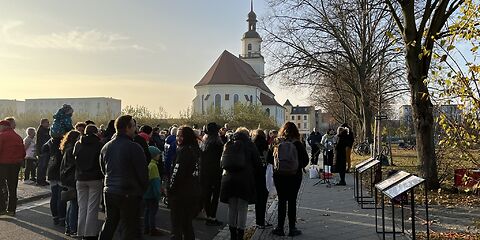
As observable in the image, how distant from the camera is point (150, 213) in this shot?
28.4 ft

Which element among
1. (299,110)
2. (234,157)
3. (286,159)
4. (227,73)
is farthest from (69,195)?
(299,110)

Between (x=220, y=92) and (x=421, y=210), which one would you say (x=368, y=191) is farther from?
(x=220, y=92)

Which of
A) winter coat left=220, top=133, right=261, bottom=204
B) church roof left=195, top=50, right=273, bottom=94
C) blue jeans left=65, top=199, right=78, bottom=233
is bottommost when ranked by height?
blue jeans left=65, top=199, right=78, bottom=233

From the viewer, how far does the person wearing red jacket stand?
1009 cm

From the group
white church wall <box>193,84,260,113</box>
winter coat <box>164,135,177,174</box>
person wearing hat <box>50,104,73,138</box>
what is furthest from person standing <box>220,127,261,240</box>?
white church wall <box>193,84,260,113</box>

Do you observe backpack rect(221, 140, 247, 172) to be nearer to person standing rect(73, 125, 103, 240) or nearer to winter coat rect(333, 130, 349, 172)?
person standing rect(73, 125, 103, 240)

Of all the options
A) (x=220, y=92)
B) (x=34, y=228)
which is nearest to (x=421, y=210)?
(x=34, y=228)

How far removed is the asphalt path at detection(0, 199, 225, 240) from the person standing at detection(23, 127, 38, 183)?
16.7ft

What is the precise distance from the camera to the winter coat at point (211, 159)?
368 inches

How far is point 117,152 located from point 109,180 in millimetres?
378

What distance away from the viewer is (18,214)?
10.6 m

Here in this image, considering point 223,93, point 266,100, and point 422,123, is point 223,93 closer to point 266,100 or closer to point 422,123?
point 266,100

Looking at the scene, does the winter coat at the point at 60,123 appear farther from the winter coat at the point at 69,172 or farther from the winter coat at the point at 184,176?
the winter coat at the point at 184,176

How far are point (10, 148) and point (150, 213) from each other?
11.9 feet
